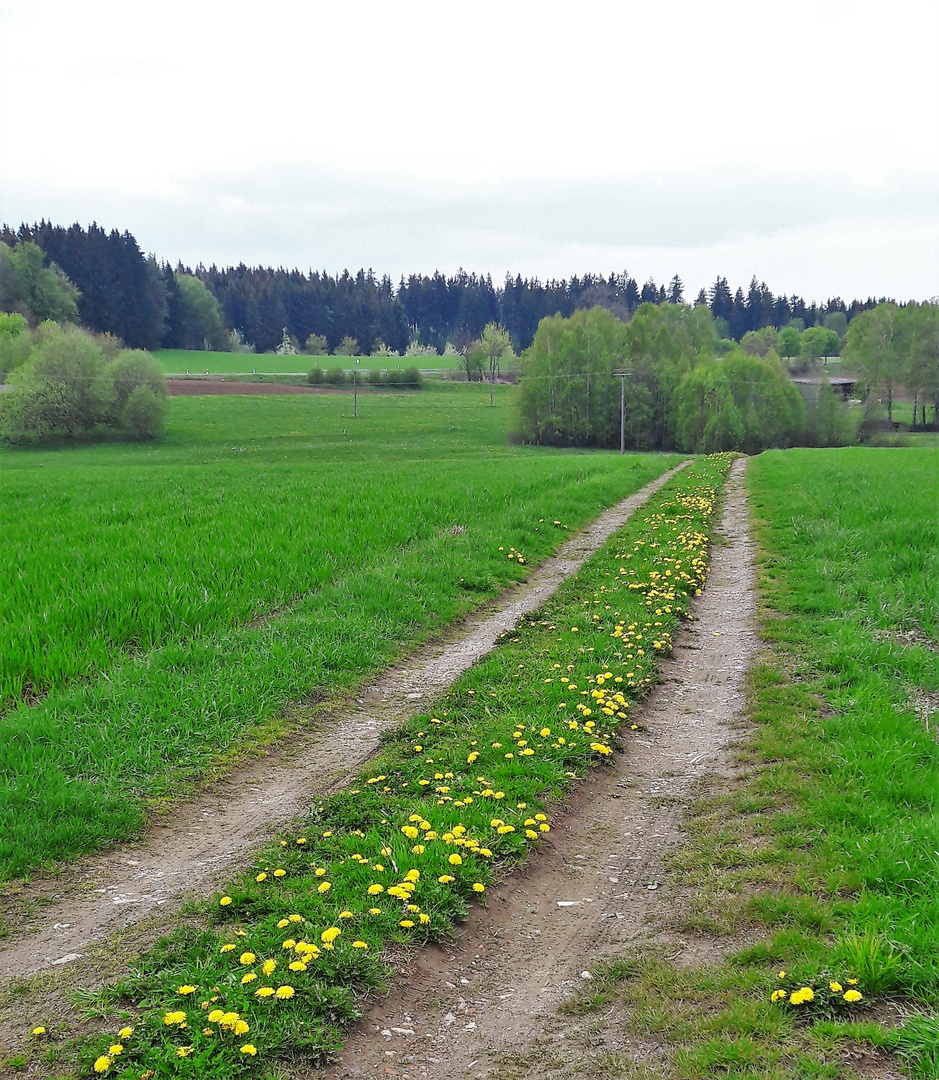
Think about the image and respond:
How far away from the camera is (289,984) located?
3.94 m

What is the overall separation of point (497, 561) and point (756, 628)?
5349mm

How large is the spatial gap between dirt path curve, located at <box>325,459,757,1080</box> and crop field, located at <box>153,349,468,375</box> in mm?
104542

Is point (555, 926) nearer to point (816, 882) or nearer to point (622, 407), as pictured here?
point (816, 882)

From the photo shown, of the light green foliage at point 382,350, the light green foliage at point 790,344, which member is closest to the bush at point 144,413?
the light green foliage at point 382,350

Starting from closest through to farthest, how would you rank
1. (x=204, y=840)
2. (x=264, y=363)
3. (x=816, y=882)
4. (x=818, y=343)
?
(x=816, y=882) < (x=204, y=840) < (x=264, y=363) < (x=818, y=343)

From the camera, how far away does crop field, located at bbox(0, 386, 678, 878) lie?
6570 mm

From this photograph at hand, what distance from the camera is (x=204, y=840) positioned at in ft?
18.8

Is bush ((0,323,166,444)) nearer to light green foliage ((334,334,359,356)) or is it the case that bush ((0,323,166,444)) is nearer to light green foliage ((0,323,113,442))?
light green foliage ((0,323,113,442))

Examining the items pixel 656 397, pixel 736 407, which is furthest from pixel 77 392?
pixel 736 407

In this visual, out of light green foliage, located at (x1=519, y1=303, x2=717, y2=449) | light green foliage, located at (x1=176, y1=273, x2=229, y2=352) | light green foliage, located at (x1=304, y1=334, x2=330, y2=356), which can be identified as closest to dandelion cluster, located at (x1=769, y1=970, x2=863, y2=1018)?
light green foliage, located at (x1=519, y1=303, x2=717, y2=449)

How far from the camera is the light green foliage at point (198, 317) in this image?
13388 centimetres

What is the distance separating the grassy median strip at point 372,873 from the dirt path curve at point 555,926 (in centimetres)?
18

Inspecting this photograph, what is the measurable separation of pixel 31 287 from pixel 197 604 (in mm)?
110517

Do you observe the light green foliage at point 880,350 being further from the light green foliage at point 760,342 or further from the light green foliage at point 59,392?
the light green foliage at point 59,392
